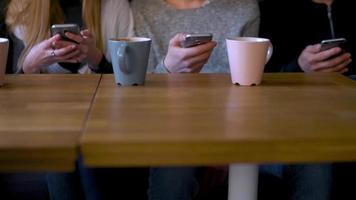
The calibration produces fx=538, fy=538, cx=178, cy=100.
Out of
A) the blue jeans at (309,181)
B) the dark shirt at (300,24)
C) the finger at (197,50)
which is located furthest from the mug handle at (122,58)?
the dark shirt at (300,24)

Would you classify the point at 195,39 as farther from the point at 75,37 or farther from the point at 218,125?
the point at 218,125

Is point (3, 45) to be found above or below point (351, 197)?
above

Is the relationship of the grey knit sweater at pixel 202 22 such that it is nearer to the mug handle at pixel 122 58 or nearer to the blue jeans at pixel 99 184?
the blue jeans at pixel 99 184

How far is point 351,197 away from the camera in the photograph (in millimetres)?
1315

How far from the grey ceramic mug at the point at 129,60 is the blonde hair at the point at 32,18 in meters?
0.48

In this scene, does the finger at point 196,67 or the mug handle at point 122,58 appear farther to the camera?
the finger at point 196,67

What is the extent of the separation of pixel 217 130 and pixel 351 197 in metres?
0.75

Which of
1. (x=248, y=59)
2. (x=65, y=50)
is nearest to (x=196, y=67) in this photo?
(x=248, y=59)

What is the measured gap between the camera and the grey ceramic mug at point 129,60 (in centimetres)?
98

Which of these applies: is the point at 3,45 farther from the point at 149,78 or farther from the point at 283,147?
the point at 283,147

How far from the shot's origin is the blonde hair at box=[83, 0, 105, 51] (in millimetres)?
1428

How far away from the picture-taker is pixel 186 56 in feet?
3.64

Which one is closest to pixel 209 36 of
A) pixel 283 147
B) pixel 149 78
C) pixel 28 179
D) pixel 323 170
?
pixel 149 78

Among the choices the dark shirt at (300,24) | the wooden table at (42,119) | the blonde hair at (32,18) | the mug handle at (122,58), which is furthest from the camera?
the dark shirt at (300,24)
